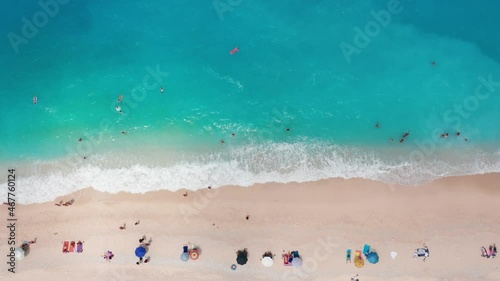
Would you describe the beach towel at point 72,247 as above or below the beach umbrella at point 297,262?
above

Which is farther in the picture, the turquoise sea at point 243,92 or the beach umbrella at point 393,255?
the turquoise sea at point 243,92

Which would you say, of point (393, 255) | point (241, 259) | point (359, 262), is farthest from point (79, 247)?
point (393, 255)

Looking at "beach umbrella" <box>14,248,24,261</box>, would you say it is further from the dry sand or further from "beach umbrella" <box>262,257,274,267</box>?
"beach umbrella" <box>262,257,274,267</box>

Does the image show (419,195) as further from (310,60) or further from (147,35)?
(147,35)

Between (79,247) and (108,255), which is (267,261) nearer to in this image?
(108,255)

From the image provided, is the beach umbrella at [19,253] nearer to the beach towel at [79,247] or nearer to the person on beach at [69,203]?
the beach towel at [79,247]

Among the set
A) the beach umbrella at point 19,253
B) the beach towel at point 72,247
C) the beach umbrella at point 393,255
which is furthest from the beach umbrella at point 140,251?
the beach umbrella at point 393,255
